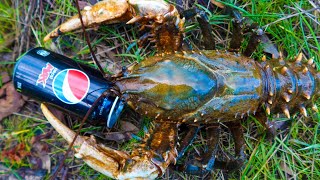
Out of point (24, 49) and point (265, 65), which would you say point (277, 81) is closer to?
point (265, 65)

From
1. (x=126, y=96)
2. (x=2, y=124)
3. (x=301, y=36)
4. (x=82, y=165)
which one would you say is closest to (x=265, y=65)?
(x=301, y=36)

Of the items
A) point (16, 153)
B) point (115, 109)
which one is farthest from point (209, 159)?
point (16, 153)

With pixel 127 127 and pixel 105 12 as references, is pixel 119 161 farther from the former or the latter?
pixel 105 12

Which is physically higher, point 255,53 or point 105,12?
point 105,12

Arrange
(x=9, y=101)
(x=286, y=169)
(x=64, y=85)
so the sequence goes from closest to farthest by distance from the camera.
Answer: (x=64, y=85)
(x=286, y=169)
(x=9, y=101)

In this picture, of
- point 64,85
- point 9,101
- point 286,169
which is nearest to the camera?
point 64,85

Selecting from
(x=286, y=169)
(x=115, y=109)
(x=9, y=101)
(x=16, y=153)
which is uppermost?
(x=115, y=109)

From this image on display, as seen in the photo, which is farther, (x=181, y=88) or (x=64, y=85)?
(x=64, y=85)
